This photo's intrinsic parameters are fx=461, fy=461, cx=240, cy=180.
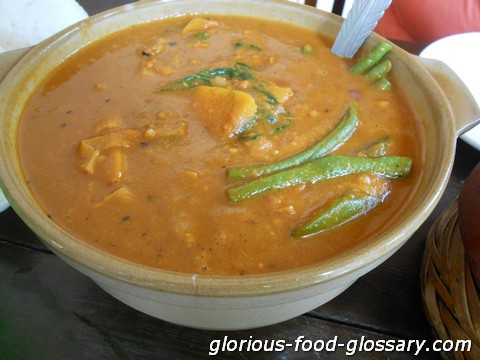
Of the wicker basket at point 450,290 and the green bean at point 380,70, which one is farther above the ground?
the green bean at point 380,70

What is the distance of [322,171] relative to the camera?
108 centimetres

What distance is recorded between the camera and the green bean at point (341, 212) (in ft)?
3.19

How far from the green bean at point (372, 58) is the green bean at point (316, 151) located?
0.20m

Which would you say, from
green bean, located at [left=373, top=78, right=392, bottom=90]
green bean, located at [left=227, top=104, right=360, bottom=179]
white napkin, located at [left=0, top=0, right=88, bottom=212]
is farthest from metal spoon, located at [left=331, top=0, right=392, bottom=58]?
white napkin, located at [left=0, top=0, right=88, bottom=212]

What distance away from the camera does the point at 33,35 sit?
183 cm

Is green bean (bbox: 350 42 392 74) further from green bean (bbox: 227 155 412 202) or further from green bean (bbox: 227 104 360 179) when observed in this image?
green bean (bbox: 227 155 412 202)

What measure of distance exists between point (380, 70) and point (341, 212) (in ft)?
1.92

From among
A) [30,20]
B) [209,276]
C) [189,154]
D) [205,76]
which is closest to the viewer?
[209,276]

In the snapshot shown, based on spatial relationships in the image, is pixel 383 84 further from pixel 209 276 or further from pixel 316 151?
pixel 209 276

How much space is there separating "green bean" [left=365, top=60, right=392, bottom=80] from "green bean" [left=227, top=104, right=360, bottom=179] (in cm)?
18

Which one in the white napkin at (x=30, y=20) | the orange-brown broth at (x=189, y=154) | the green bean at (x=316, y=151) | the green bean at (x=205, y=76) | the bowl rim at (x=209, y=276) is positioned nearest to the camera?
the bowl rim at (x=209, y=276)

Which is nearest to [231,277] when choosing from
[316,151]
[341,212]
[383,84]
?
[341,212]

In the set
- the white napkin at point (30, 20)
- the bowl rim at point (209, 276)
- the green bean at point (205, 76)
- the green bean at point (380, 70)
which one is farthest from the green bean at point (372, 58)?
the white napkin at point (30, 20)

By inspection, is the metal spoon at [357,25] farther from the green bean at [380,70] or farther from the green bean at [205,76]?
the green bean at [205,76]
